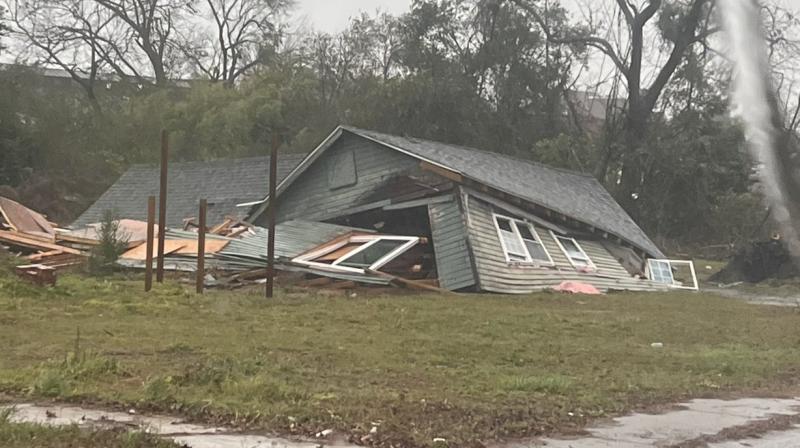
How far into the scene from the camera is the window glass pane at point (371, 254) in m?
20.2

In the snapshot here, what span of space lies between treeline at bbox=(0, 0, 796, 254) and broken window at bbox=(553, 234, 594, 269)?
15939mm

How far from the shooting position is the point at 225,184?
104ft

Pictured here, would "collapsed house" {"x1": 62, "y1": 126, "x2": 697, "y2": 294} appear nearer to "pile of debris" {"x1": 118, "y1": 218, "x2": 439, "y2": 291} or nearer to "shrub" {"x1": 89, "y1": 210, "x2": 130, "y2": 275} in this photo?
"pile of debris" {"x1": 118, "y1": 218, "x2": 439, "y2": 291}

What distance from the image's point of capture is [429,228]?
75.8 feet

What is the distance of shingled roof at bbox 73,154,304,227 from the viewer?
30.2 m

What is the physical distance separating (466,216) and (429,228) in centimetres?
241

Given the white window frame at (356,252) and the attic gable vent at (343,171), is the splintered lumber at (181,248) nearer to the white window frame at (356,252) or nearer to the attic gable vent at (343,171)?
the white window frame at (356,252)

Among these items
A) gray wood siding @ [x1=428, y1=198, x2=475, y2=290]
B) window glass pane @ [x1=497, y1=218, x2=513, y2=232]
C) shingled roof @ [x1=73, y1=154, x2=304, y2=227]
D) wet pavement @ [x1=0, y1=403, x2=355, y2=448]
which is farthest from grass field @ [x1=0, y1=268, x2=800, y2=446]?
shingled roof @ [x1=73, y1=154, x2=304, y2=227]

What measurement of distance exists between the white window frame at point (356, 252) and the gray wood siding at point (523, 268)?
162cm

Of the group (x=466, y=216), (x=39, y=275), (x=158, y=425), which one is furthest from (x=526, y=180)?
(x=158, y=425)

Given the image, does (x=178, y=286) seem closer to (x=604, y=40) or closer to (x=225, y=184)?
(x=225, y=184)

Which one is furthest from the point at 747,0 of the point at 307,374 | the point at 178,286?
the point at 178,286

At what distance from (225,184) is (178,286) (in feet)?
49.5

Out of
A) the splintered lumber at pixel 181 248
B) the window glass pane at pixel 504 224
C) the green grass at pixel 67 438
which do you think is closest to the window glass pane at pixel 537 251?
the window glass pane at pixel 504 224
